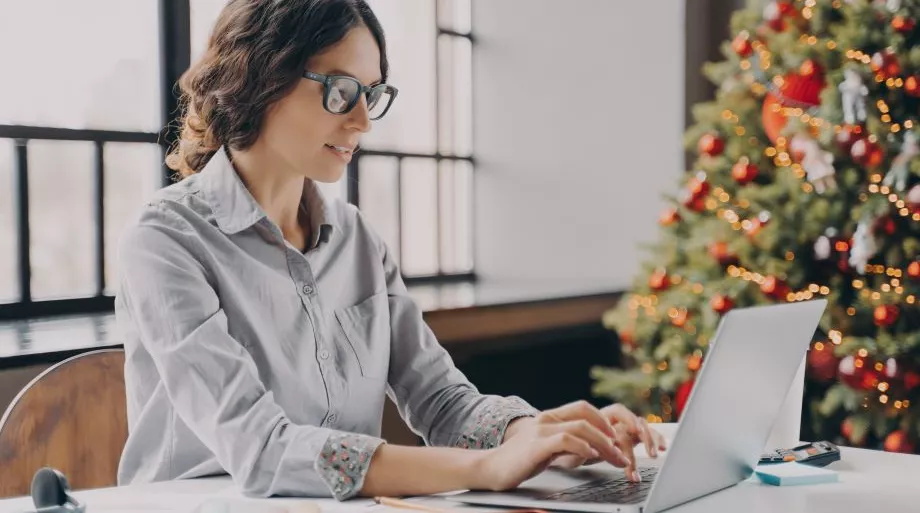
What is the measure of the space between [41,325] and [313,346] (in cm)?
135

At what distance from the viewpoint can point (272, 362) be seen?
1.36m

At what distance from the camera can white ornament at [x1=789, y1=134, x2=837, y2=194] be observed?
2893 mm

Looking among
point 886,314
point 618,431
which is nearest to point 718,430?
point 618,431

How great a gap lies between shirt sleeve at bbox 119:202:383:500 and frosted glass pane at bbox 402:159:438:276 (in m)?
2.72

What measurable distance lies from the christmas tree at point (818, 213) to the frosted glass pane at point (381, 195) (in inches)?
40.8

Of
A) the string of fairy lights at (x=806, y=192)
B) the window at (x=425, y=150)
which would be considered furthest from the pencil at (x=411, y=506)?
the window at (x=425, y=150)

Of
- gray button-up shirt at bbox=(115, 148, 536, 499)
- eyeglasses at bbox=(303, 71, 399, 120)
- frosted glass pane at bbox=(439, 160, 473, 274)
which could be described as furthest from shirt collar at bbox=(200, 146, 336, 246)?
frosted glass pane at bbox=(439, 160, 473, 274)

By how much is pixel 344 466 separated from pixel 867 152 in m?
2.13

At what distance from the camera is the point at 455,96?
169 inches

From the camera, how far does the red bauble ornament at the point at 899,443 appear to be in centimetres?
278

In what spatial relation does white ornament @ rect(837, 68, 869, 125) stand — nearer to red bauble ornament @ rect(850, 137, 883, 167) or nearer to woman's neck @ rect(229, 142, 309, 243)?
red bauble ornament @ rect(850, 137, 883, 167)

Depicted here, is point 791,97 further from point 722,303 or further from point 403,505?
point 403,505

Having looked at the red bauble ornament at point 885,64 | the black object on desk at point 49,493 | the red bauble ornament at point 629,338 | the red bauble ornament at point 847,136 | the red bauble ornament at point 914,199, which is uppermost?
the red bauble ornament at point 885,64

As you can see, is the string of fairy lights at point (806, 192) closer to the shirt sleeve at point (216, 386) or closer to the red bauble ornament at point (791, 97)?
the red bauble ornament at point (791, 97)
